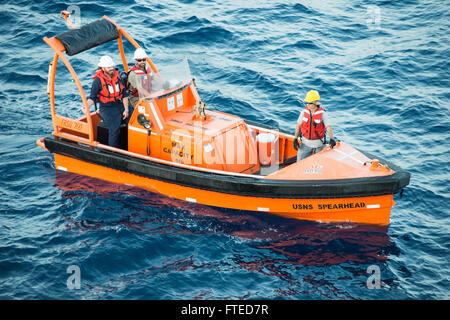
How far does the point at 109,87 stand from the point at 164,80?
0.97 metres

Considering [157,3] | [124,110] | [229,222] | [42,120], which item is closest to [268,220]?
[229,222]

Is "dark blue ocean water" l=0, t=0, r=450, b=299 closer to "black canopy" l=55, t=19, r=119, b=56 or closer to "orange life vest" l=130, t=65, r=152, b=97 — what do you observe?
"orange life vest" l=130, t=65, r=152, b=97

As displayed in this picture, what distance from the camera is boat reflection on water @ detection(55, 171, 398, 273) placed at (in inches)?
314

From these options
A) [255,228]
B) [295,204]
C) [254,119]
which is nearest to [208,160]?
[255,228]

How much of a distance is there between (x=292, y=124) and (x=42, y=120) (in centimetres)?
558

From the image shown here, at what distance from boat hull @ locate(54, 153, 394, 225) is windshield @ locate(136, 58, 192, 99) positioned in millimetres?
1489

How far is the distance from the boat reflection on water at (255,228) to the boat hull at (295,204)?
115 mm

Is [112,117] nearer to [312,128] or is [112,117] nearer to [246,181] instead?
[246,181]

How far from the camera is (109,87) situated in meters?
9.07

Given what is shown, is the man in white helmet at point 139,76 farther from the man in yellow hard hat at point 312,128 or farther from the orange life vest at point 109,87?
the man in yellow hard hat at point 312,128

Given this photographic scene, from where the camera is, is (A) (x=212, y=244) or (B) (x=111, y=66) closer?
(A) (x=212, y=244)

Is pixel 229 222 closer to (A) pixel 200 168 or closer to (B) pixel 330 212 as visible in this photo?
(A) pixel 200 168
